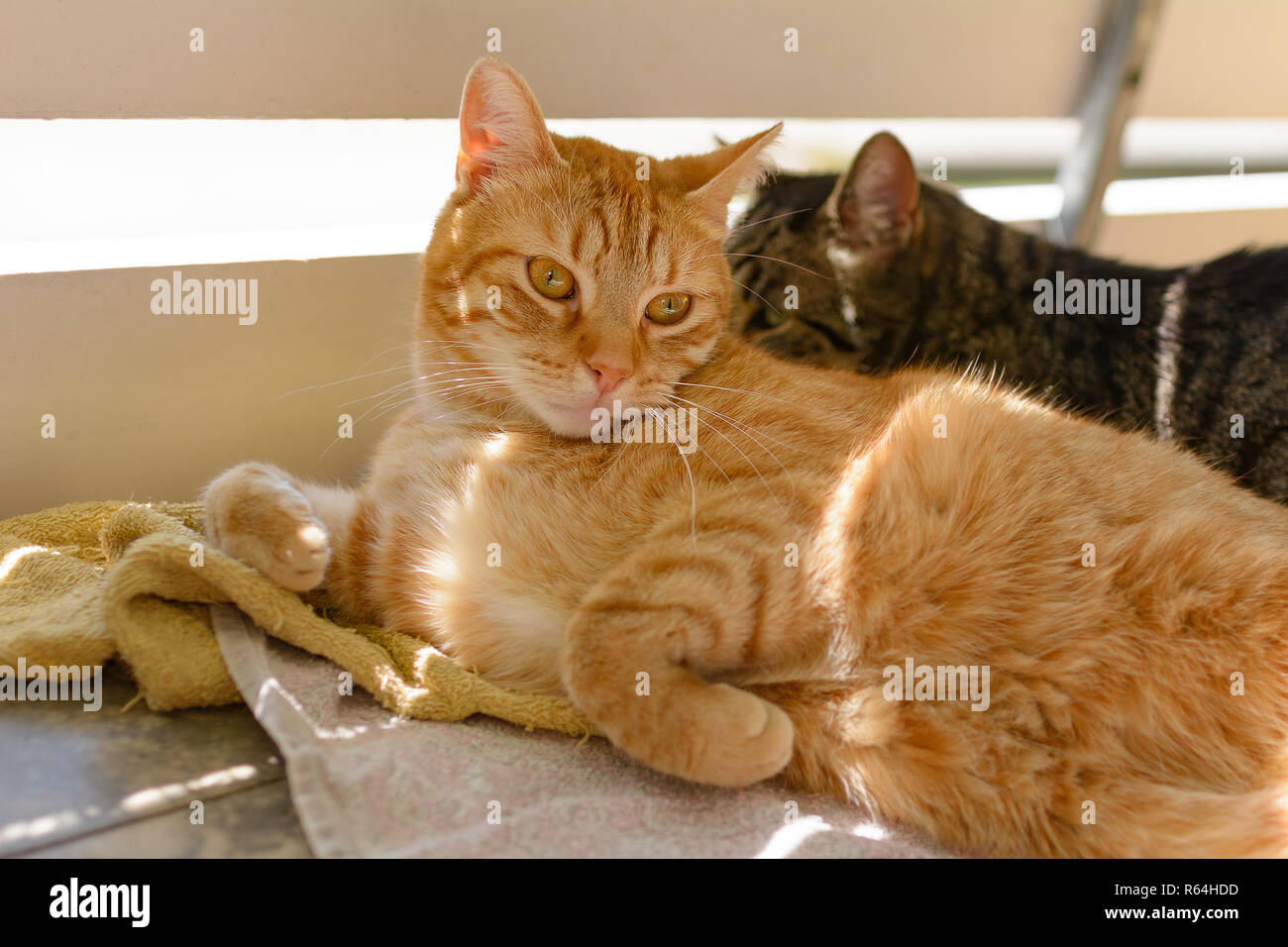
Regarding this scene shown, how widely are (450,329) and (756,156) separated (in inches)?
38.4

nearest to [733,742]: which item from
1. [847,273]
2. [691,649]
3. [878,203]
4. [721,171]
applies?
[691,649]

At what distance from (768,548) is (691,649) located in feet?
0.91

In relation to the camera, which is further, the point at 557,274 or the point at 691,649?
the point at 557,274

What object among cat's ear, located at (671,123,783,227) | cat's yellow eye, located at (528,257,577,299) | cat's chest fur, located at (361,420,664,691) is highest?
cat's ear, located at (671,123,783,227)

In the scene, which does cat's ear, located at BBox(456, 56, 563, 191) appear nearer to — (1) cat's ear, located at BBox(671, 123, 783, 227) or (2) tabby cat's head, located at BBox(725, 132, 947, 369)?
(1) cat's ear, located at BBox(671, 123, 783, 227)

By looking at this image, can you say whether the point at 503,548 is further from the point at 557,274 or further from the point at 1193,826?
the point at 1193,826

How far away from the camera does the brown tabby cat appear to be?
70.1 inches

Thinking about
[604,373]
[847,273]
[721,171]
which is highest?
[721,171]

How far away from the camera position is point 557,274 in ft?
7.46

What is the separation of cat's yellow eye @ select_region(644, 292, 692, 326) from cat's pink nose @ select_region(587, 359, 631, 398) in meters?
0.26

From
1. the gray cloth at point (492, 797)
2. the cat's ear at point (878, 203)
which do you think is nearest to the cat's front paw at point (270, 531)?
the gray cloth at point (492, 797)

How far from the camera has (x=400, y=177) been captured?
10.3 feet

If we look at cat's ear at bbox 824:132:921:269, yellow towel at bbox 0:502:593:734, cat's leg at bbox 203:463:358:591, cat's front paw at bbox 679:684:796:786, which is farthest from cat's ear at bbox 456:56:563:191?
cat's front paw at bbox 679:684:796:786

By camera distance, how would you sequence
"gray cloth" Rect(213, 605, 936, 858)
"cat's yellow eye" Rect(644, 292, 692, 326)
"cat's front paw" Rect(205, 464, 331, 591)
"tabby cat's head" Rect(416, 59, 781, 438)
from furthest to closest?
"cat's yellow eye" Rect(644, 292, 692, 326)
"tabby cat's head" Rect(416, 59, 781, 438)
"cat's front paw" Rect(205, 464, 331, 591)
"gray cloth" Rect(213, 605, 936, 858)
